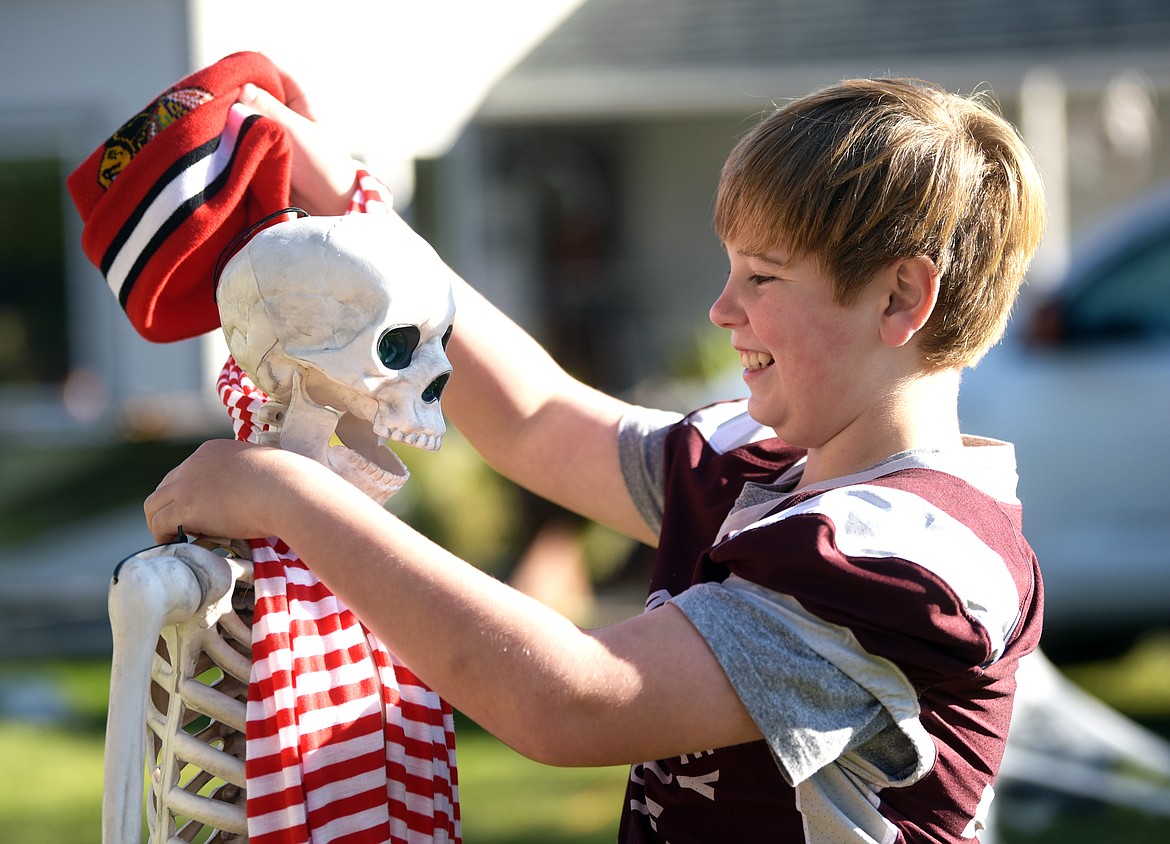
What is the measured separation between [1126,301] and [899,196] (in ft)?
16.7

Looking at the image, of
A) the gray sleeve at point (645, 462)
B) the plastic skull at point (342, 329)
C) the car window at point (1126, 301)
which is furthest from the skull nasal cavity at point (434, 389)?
the car window at point (1126, 301)

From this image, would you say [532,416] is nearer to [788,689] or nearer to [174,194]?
[174,194]

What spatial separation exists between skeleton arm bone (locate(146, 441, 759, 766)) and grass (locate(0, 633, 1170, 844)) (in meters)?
3.28

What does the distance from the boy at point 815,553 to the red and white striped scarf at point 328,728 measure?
0.13 meters

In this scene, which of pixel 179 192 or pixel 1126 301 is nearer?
pixel 179 192

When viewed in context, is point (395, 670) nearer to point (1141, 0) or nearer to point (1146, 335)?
point (1146, 335)

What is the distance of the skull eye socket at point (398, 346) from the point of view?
5.11 ft

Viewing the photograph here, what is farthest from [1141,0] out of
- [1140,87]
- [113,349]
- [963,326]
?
[963,326]

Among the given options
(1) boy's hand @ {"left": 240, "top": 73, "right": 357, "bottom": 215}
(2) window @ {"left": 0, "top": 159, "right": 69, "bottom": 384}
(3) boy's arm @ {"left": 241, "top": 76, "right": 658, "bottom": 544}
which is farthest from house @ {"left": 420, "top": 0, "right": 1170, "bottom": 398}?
(1) boy's hand @ {"left": 240, "top": 73, "right": 357, "bottom": 215}

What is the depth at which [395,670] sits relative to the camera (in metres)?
1.67

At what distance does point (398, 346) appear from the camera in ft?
5.17

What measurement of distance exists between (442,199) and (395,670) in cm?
904

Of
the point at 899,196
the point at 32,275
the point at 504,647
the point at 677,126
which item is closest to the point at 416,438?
the point at 504,647

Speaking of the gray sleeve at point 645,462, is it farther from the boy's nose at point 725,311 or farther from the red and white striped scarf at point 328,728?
the red and white striped scarf at point 328,728
